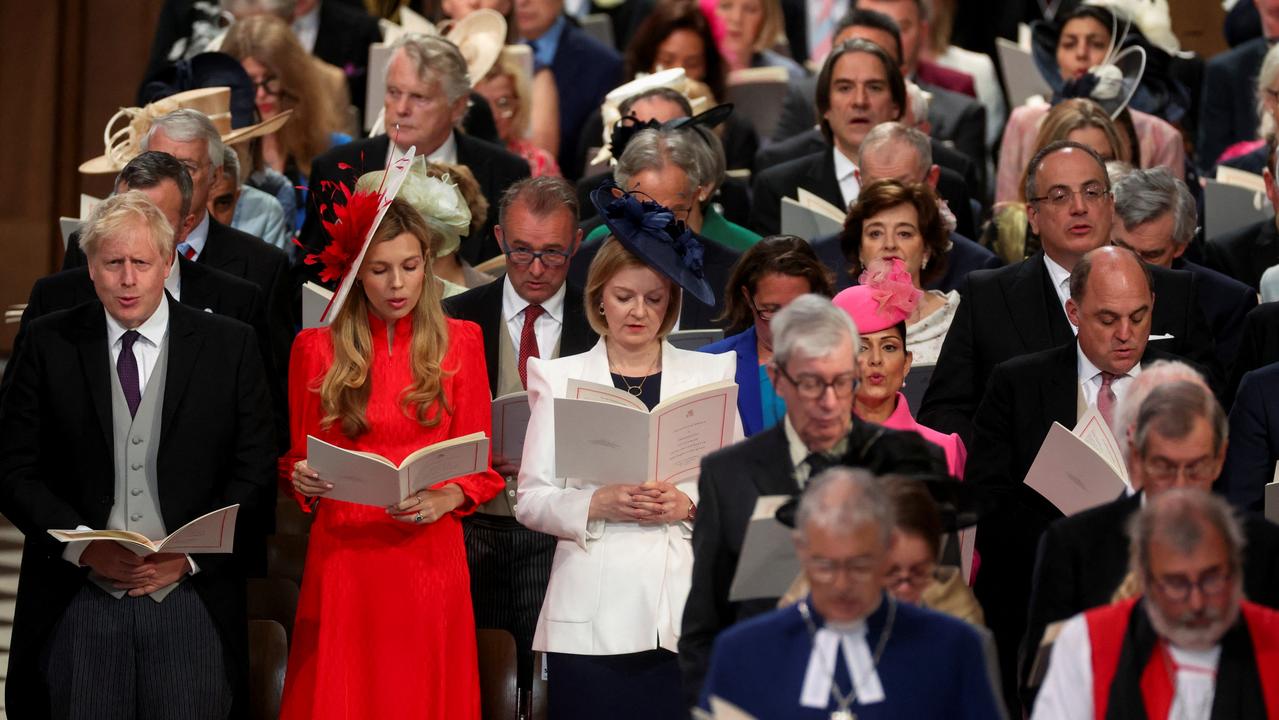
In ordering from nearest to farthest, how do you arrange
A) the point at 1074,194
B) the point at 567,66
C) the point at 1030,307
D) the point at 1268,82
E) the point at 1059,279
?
the point at 1030,307 < the point at 1059,279 < the point at 1074,194 < the point at 1268,82 < the point at 567,66

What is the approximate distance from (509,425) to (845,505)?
2033 mm

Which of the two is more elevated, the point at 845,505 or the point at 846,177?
the point at 846,177

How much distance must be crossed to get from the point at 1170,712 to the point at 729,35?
6067 mm

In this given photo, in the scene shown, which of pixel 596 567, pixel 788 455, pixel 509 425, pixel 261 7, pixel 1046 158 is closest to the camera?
pixel 788 455

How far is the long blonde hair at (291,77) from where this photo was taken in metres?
7.68

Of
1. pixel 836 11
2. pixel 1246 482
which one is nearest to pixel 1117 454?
pixel 1246 482

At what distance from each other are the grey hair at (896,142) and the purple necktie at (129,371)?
2634mm

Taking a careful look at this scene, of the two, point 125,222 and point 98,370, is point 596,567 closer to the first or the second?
point 98,370

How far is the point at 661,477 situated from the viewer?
462 cm

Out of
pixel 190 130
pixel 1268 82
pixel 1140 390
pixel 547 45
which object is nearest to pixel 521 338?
pixel 190 130

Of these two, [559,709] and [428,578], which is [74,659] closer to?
[428,578]

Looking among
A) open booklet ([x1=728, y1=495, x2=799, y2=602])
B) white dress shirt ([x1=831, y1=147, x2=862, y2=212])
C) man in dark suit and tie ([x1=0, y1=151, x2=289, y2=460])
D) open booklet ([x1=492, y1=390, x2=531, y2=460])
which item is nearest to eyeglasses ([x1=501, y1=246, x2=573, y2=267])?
open booklet ([x1=492, y1=390, x2=531, y2=460])

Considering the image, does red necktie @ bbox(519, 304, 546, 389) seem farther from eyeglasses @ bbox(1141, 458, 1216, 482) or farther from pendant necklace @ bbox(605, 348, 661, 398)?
eyeglasses @ bbox(1141, 458, 1216, 482)

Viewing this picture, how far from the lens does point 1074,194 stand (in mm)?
5781
